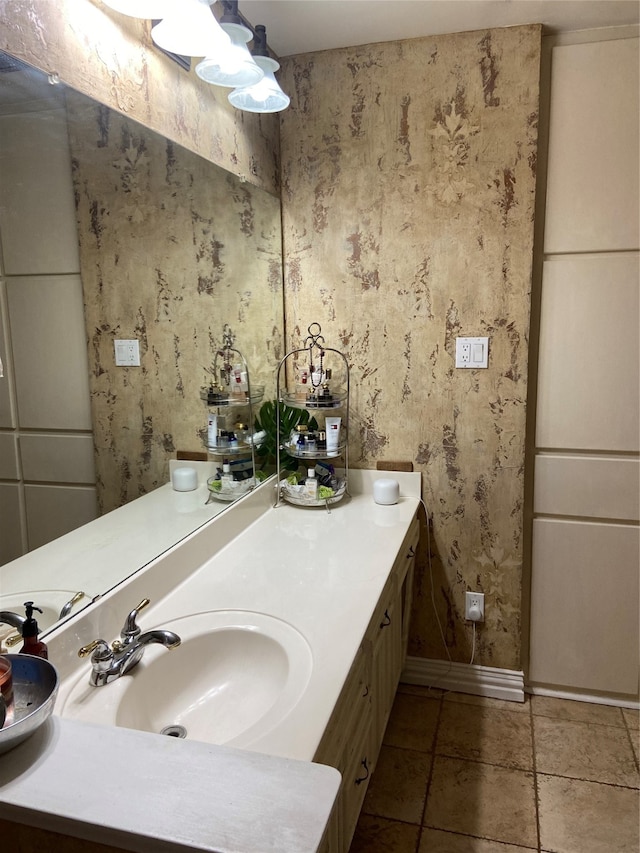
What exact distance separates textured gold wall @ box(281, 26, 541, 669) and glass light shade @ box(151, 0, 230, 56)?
0.85 m

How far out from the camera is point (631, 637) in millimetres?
2223

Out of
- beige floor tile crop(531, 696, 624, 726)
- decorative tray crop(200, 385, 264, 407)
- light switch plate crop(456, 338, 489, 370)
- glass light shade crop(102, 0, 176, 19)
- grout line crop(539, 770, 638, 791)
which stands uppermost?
glass light shade crop(102, 0, 176, 19)

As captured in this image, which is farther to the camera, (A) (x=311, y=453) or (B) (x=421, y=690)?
(B) (x=421, y=690)

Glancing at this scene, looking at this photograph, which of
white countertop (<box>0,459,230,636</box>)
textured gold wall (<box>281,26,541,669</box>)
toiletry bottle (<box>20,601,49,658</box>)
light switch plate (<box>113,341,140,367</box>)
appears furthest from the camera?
textured gold wall (<box>281,26,541,669</box>)

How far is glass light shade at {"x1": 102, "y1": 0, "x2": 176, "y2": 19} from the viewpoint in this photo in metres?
1.19

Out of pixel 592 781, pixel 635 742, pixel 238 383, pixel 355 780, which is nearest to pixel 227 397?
pixel 238 383

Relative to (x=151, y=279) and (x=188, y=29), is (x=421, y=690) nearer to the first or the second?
(x=151, y=279)

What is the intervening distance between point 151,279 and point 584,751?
2.06 meters

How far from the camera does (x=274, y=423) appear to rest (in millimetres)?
2211

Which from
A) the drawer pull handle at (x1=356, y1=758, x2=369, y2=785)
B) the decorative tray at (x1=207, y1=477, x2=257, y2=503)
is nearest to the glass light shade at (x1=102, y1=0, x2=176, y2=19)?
the decorative tray at (x1=207, y1=477, x2=257, y2=503)

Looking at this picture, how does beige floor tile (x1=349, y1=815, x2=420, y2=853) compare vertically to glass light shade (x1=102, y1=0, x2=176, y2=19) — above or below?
below

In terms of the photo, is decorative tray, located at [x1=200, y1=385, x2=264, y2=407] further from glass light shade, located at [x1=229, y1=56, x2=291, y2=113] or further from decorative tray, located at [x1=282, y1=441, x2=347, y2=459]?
glass light shade, located at [x1=229, y1=56, x2=291, y2=113]

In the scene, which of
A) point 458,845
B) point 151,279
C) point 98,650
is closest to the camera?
point 98,650

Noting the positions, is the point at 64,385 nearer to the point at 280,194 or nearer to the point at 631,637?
the point at 280,194
